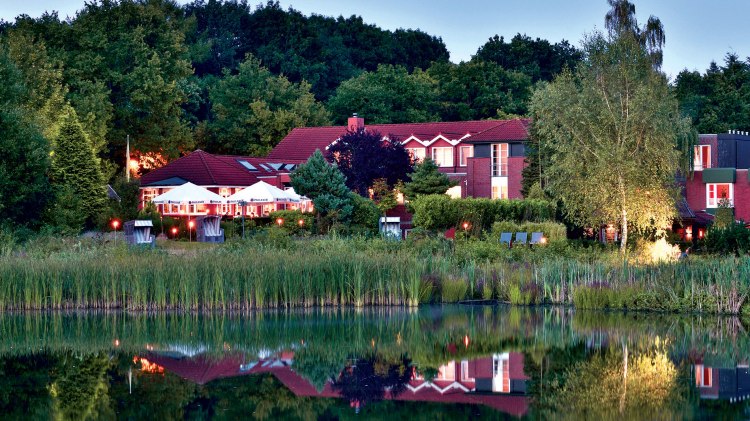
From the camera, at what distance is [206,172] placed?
185 ft

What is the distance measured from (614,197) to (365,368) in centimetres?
1920

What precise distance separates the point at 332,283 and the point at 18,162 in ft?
58.9

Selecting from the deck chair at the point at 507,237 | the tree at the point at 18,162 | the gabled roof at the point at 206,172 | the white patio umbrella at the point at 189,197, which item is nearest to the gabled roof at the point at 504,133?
the gabled roof at the point at 206,172

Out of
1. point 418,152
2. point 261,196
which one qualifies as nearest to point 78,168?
point 261,196

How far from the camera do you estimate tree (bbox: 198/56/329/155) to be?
70.4m

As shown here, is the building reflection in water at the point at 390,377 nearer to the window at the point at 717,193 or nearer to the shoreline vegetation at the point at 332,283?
the shoreline vegetation at the point at 332,283

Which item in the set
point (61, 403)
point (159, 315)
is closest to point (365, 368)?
point (61, 403)

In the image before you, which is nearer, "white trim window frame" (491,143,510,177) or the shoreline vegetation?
the shoreline vegetation

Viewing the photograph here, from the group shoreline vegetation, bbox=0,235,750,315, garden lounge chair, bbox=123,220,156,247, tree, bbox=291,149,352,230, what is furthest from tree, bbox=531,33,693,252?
garden lounge chair, bbox=123,220,156,247

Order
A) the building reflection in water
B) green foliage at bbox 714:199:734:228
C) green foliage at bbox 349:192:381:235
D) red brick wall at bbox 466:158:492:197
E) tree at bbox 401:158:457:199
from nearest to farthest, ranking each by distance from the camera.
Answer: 1. the building reflection in water
2. green foliage at bbox 349:192:381:235
3. green foliage at bbox 714:199:734:228
4. tree at bbox 401:158:457:199
5. red brick wall at bbox 466:158:492:197

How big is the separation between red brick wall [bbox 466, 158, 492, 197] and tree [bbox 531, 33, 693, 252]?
20.6m

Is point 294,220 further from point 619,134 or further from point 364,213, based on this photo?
point 619,134

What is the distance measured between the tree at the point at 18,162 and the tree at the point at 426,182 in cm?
1596

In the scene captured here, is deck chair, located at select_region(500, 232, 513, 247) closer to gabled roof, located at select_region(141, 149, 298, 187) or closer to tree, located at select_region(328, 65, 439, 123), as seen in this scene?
gabled roof, located at select_region(141, 149, 298, 187)
